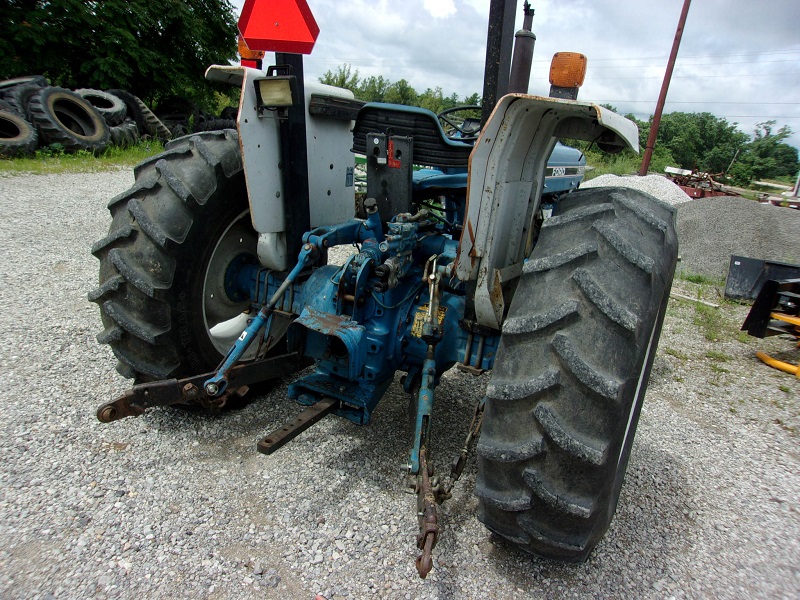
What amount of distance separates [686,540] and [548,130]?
1.86 m

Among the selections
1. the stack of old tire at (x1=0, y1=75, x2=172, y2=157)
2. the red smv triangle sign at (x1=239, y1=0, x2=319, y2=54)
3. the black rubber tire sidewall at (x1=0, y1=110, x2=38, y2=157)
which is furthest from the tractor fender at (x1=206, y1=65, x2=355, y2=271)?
the stack of old tire at (x1=0, y1=75, x2=172, y2=157)

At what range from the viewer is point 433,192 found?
306 cm

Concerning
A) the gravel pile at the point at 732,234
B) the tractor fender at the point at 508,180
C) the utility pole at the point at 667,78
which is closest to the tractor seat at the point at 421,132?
the tractor fender at the point at 508,180

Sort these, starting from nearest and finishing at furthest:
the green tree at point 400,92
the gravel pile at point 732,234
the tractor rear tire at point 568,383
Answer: the tractor rear tire at point 568,383, the gravel pile at point 732,234, the green tree at point 400,92

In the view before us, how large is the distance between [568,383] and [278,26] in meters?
1.83

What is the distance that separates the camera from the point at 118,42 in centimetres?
1488

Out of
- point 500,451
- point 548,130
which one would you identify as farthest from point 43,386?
point 548,130

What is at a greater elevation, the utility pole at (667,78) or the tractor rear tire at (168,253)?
the utility pole at (667,78)

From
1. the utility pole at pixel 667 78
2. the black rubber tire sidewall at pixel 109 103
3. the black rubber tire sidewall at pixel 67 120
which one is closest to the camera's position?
the black rubber tire sidewall at pixel 67 120

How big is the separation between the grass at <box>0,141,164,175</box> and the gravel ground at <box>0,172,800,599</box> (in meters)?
6.56

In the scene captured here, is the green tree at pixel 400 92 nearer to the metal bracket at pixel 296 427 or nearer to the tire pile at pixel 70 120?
the tire pile at pixel 70 120

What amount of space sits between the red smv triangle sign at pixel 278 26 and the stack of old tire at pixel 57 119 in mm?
8999

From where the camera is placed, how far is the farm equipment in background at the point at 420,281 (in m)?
1.62

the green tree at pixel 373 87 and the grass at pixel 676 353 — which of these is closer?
the grass at pixel 676 353
